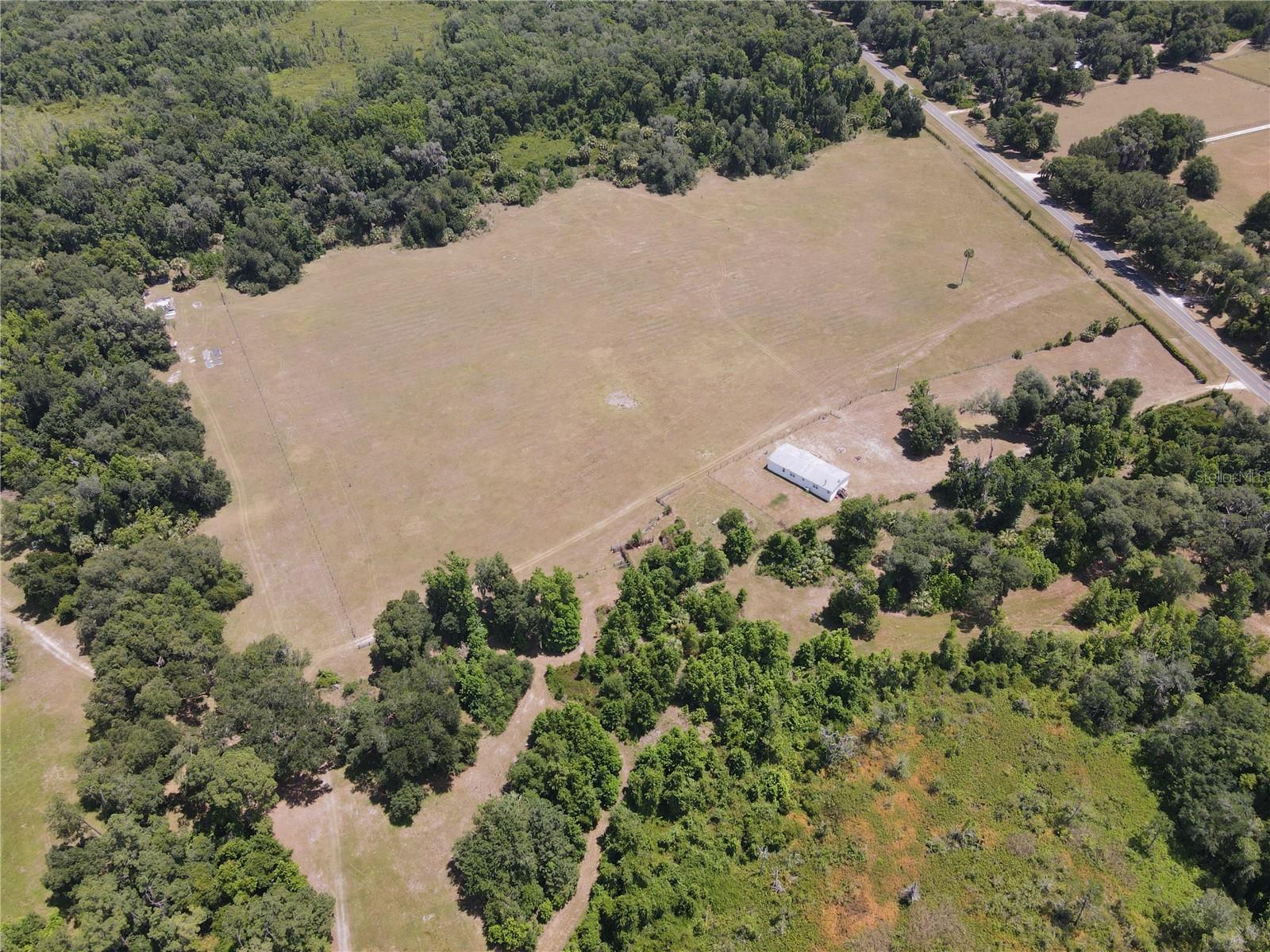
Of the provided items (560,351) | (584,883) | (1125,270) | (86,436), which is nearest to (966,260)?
(1125,270)

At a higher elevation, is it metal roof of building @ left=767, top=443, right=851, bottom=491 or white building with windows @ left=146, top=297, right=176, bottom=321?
white building with windows @ left=146, top=297, right=176, bottom=321

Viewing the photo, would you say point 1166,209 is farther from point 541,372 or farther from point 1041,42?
point 541,372

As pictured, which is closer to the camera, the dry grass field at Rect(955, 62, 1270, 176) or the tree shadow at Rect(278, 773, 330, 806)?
the tree shadow at Rect(278, 773, 330, 806)

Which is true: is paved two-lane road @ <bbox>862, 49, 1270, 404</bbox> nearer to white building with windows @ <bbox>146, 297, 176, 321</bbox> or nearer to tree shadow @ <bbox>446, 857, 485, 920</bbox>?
tree shadow @ <bbox>446, 857, 485, 920</bbox>

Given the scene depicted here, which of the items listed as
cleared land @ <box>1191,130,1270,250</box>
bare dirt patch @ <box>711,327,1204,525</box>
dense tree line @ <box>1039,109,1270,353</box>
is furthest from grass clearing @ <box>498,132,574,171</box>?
cleared land @ <box>1191,130,1270,250</box>

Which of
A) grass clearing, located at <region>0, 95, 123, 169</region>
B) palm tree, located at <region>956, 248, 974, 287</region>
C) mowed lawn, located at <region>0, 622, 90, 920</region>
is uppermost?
grass clearing, located at <region>0, 95, 123, 169</region>

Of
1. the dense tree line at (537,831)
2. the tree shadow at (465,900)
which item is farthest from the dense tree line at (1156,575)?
the tree shadow at (465,900)

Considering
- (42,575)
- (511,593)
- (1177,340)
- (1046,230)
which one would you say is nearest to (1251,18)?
(1046,230)

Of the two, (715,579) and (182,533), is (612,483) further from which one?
(182,533)
